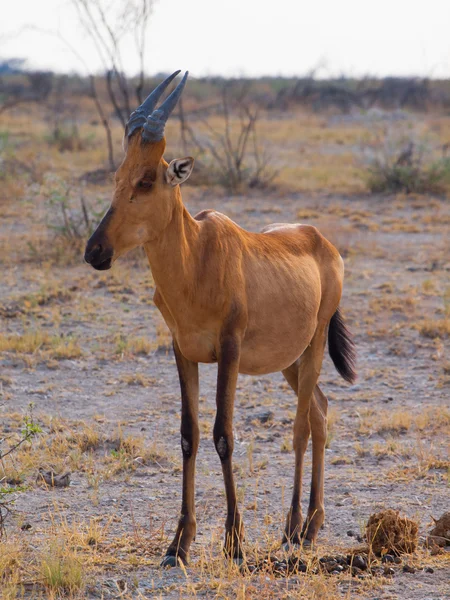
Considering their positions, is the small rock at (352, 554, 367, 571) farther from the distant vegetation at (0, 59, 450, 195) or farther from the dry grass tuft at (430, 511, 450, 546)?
the distant vegetation at (0, 59, 450, 195)

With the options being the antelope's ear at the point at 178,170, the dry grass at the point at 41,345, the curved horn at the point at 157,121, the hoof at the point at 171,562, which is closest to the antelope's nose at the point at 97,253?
the antelope's ear at the point at 178,170

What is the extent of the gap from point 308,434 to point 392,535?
35.5 inches

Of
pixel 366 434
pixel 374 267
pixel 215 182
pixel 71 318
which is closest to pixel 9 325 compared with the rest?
pixel 71 318

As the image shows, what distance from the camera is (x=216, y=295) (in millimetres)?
4742

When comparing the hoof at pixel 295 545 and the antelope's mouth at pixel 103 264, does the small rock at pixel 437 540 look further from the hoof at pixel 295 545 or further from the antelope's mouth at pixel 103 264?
the antelope's mouth at pixel 103 264

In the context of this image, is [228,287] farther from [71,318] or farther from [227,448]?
[71,318]

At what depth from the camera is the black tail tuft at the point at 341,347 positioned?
19.5 feet

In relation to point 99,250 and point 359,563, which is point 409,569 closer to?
point 359,563

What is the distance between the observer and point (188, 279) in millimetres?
4711

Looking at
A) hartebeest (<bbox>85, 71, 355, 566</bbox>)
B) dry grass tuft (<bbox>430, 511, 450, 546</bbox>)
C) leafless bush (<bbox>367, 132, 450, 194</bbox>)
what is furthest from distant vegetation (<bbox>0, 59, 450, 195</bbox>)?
dry grass tuft (<bbox>430, 511, 450, 546</bbox>)

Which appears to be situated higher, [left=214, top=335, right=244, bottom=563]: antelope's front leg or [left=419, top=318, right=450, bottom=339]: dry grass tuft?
[left=214, top=335, right=244, bottom=563]: antelope's front leg

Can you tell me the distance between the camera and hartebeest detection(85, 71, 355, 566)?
449 cm

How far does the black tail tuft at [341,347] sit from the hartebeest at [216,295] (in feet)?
1.15

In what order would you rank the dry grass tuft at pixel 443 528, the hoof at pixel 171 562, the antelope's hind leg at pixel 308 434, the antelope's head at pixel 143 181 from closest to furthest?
the antelope's head at pixel 143 181 < the hoof at pixel 171 562 < the dry grass tuft at pixel 443 528 < the antelope's hind leg at pixel 308 434
